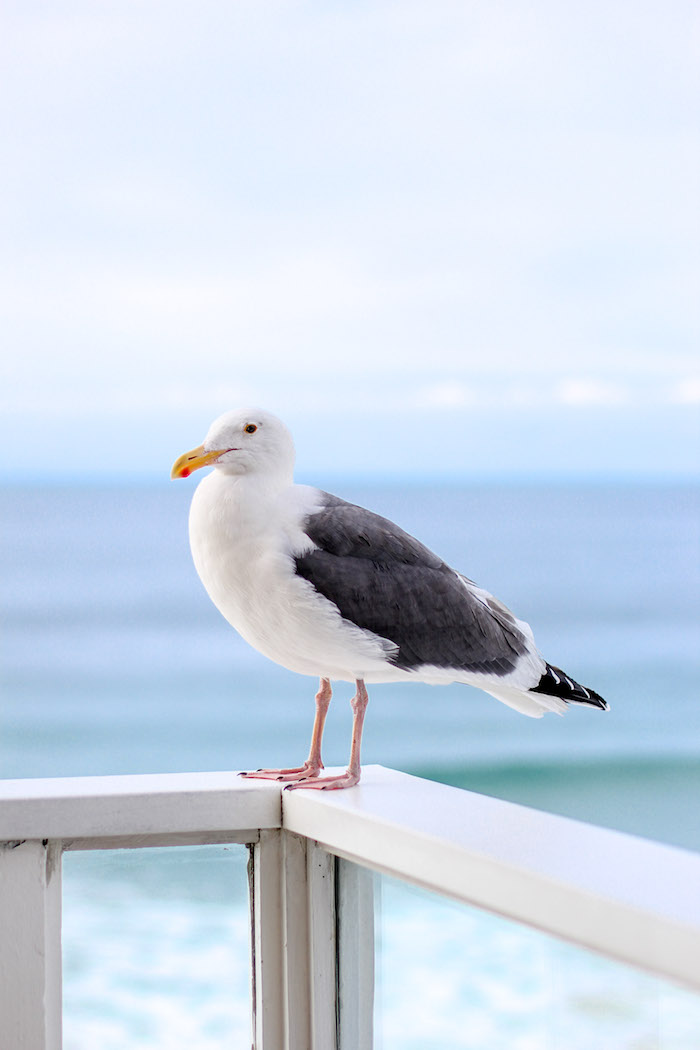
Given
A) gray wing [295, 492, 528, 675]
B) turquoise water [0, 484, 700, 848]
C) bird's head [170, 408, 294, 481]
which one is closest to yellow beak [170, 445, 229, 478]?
bird's head [170, 408, 294, 481]

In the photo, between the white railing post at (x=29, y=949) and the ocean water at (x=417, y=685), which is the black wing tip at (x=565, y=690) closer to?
the white railing post at (x=29, y=949)

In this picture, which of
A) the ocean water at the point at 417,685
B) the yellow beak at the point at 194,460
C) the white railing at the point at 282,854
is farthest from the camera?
the ocean water at the point at 417,685

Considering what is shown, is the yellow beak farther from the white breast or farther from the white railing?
the white railing

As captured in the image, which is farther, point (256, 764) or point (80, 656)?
point (80, 656)

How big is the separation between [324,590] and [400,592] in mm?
105

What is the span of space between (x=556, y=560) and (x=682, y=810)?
193 inches

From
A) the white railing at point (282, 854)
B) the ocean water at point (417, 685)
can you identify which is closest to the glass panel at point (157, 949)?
the white railing at point (282, 854)

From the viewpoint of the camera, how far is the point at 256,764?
859 centimetres

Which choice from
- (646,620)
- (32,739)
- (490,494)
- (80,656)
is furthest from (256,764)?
(490,494)

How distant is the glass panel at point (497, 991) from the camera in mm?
783

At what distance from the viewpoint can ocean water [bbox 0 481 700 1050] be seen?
28.5 ft

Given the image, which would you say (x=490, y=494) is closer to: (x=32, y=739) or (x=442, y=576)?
(x=32, y=739)

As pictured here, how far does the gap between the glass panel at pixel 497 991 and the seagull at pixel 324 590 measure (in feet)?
0.64

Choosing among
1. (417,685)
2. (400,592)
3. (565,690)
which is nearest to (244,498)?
(400,592)
